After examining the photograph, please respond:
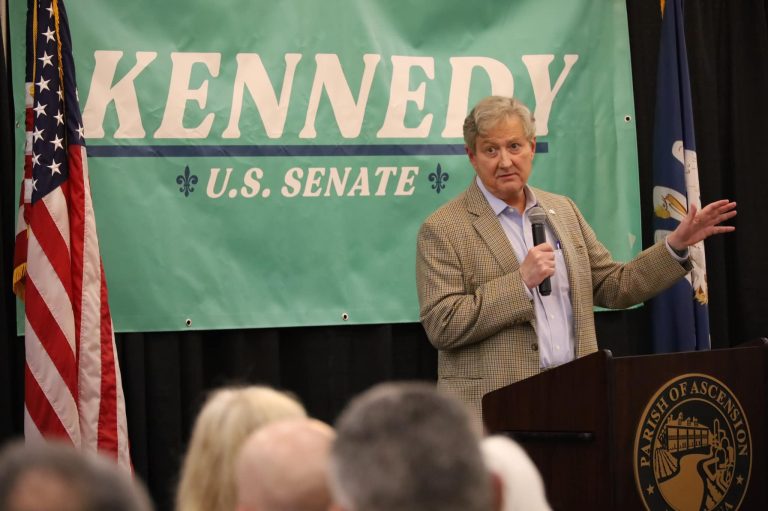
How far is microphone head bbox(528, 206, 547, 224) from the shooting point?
3.02 m

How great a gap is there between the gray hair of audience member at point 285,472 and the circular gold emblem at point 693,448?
1.69 meters

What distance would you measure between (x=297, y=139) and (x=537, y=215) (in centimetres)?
127

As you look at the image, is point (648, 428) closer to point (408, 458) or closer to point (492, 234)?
point (492, 234)

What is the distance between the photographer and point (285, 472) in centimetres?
108

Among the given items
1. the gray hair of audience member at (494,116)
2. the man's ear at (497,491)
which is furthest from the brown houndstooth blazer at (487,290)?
the man's ear at (497,491)

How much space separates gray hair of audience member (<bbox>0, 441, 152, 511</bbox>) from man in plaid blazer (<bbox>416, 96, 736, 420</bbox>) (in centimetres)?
224

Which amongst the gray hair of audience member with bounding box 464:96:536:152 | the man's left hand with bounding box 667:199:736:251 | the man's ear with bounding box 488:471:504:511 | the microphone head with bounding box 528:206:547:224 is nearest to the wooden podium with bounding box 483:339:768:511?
the man's left hand with bounding box 667:199:736:251

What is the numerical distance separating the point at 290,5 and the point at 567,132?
121 centimetres

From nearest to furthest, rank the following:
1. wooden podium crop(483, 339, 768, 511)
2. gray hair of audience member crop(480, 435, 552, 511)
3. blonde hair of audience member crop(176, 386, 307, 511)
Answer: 1. gray hair of audience member crop(480, 435, 552, 511)
2. blonde hair of audience member crop(176, 386, 307, 511)
3. wooden podium crop(483, 339, 768, 511)

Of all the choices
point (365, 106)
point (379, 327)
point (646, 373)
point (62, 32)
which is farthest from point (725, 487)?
point (62, 32)

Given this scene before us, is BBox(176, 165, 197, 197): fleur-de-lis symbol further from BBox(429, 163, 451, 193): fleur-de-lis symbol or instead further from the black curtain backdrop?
BBox(429, 163, 451, 193): fleur-de-lis symbol

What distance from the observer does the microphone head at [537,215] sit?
3023mm

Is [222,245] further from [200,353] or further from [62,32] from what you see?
[62,32]

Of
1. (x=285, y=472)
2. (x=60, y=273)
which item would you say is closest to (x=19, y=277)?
(x=60, y=273)
